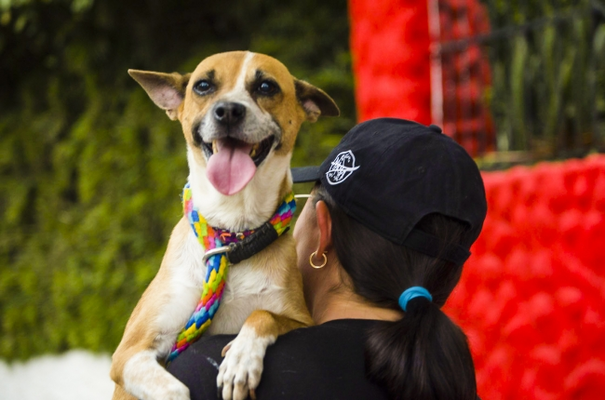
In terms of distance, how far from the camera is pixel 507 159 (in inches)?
147

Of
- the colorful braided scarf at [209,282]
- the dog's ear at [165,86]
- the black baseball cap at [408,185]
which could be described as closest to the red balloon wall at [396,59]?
the dog's ear at [165,86]

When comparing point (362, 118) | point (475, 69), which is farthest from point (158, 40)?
A: point (475, 69)

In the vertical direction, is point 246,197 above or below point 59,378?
above

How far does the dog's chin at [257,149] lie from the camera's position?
219 cm

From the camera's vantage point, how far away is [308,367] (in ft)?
4.94

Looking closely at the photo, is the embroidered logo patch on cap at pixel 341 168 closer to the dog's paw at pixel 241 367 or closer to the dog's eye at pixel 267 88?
the dog's paw at pixel 241 367

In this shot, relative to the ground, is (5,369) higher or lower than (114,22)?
lower

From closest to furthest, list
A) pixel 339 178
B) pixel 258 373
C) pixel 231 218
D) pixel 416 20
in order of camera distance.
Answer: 1. pixel 258 373
2. pixel 339 178
3. pixel 231 218
4. pixel 416 20

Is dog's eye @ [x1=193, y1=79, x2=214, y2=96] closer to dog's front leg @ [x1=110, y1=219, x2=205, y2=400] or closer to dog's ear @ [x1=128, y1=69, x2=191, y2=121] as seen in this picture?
dog's ear @ [x1=128, y1=69, x2=191, y2=121]

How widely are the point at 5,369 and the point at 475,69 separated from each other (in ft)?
15.4

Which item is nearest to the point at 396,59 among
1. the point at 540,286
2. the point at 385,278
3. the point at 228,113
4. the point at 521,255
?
the point at 521,255

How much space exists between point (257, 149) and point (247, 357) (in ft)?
2.81

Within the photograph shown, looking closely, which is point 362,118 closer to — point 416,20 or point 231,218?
point 416,20

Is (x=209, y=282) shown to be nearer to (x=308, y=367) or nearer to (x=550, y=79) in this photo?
(x=308, y=367)
